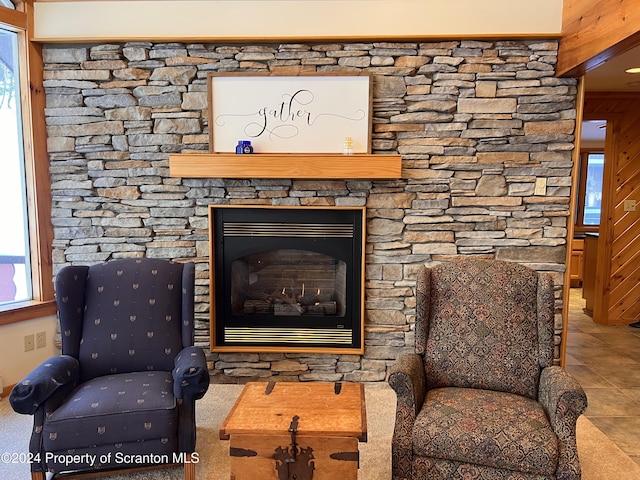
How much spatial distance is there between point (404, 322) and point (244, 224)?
1276 millimetres

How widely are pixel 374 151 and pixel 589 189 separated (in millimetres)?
5942

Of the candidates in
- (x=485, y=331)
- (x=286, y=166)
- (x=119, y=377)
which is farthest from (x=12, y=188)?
(x=485, y=331)

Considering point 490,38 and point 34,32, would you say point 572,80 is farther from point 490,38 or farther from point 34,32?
point 34,32

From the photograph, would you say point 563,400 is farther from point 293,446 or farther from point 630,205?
point 630,205

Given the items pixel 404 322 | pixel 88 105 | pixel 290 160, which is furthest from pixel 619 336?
pixel 88 105

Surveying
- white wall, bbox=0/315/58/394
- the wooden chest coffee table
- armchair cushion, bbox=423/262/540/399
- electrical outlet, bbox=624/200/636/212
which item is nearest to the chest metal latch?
the wooden chest coffee table

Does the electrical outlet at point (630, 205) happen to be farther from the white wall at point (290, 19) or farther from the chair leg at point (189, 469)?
the chair leg at point (189, 469)

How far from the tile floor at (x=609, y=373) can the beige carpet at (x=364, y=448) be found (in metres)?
0.14

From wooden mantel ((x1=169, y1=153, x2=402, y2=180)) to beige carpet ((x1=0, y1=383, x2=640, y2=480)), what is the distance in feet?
4.77

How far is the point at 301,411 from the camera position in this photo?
6.20 feet

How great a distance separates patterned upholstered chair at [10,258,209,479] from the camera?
2.05m

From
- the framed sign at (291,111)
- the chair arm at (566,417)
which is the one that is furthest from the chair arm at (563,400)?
the framed sign at (291,111)

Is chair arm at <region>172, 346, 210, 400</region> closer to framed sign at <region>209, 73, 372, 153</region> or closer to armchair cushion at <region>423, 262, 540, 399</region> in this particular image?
armchair cushion at <region>423, 262, 540, 399</region>

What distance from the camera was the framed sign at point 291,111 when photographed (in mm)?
3131
